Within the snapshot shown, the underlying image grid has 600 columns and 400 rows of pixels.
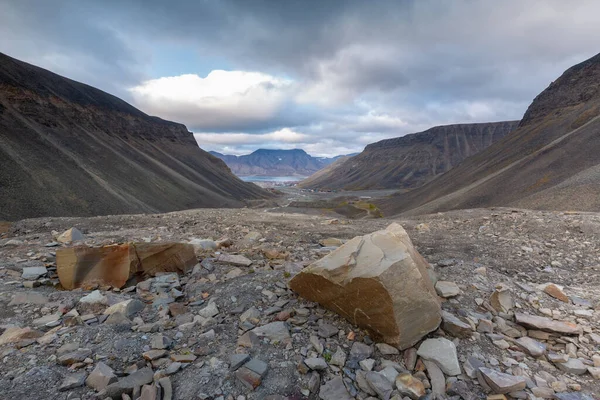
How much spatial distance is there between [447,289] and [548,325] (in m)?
1.62

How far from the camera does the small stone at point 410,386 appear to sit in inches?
149

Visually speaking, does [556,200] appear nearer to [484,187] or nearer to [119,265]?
[484,187]

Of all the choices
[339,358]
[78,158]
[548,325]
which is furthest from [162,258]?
[78,158]

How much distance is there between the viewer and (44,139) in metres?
49.3

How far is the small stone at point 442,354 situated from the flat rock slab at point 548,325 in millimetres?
1847

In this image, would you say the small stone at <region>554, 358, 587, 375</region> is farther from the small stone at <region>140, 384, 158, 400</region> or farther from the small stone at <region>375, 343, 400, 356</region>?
the small stone at <region>140, 384, 158, 400</region>

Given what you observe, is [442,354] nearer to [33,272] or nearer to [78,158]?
[33,272]

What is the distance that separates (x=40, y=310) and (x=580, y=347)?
9.12 meters

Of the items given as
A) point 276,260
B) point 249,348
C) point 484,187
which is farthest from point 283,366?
point 484,187

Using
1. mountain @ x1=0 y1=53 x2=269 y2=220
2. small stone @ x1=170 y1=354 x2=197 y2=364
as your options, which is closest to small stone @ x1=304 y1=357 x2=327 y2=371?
small stone @ x1=170 y1=354 x2=197 y2=364

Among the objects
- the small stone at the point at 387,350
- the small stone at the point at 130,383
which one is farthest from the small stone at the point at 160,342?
the small stone at the point at 387,350

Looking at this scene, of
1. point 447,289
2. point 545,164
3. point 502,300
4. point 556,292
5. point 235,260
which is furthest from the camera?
point 545,164

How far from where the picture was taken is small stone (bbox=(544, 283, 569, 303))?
6.20 meters

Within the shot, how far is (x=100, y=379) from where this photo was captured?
3670 millimetres
